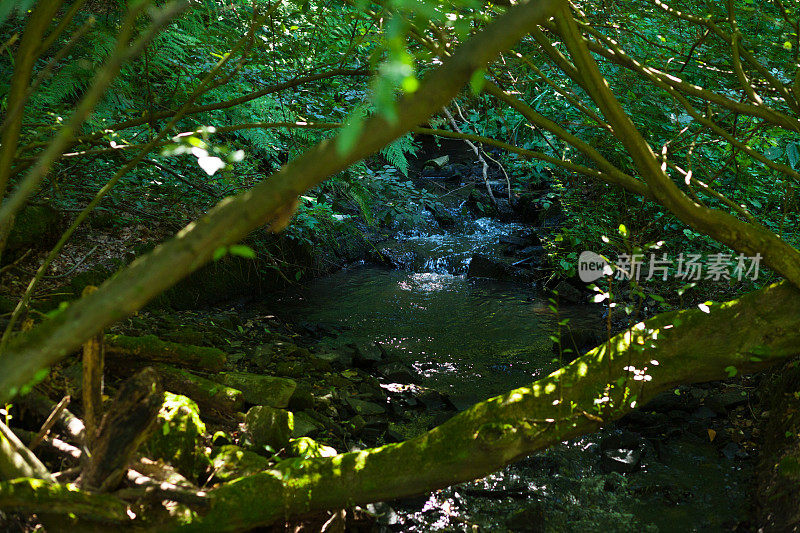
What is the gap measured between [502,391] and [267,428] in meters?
2.75

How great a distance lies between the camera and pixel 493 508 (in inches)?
142

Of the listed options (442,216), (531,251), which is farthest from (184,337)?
(442,216)

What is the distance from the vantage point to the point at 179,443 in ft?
9.62

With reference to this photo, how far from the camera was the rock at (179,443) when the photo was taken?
2.90m

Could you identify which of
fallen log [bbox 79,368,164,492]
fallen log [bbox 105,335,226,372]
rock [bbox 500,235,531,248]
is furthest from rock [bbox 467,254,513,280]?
fallen log [bbox 79,368,164,492]

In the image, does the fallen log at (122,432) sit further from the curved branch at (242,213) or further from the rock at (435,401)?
the rock at (435,401)

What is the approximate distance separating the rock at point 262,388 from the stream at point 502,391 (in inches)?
46.3

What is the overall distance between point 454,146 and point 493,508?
1532 cm

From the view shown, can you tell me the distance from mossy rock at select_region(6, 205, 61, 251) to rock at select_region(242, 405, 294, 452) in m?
3.29

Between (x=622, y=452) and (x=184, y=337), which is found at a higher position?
(x=184, y=337)

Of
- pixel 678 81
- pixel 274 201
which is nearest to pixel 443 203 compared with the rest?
pixel 678 81

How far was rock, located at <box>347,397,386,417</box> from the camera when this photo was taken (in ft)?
15.5

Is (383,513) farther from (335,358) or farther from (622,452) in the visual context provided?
(335,358)

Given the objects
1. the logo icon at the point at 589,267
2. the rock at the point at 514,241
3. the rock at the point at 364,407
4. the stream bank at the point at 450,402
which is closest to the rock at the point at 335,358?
the stream bank at the point at 450,402
